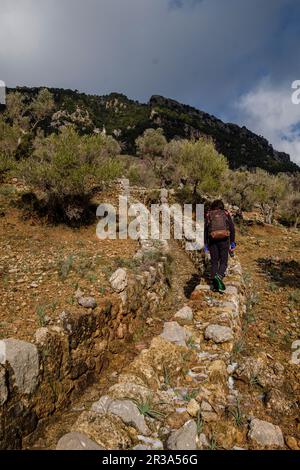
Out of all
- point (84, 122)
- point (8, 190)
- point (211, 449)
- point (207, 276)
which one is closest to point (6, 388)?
point (211, 449)

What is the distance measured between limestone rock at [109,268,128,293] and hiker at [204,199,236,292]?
2324 mm

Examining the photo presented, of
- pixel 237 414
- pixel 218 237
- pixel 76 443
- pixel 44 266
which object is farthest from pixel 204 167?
pixel 76 443

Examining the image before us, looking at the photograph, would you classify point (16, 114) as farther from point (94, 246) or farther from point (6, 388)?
point (6, 388)

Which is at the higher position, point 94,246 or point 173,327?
point 94,246

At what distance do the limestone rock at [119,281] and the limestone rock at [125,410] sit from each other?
294 centimetres

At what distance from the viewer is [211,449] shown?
3.78 meters

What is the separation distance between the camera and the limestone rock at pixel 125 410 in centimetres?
411

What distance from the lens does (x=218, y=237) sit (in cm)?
777

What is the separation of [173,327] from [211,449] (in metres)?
2.76

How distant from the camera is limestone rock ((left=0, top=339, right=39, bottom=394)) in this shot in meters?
Answer: 4.25

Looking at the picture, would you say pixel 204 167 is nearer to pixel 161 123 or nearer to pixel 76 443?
pixel 76 443

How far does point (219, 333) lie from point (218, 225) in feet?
8.95

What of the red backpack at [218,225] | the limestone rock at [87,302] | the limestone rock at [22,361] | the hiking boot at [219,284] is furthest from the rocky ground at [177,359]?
the red backpack at [218,225]

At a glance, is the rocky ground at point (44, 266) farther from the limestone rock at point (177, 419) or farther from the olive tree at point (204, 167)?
the olive tree at point (204, 167)
